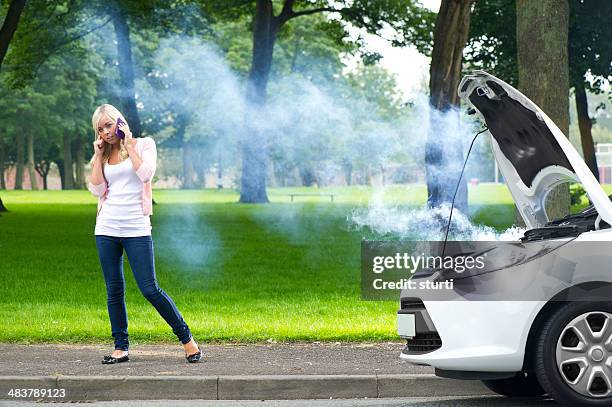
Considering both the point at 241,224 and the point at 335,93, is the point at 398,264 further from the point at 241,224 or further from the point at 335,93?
the point at 335,93

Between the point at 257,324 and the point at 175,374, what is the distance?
332cm

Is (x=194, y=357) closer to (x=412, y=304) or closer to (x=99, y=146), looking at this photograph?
(x=99, y=146)

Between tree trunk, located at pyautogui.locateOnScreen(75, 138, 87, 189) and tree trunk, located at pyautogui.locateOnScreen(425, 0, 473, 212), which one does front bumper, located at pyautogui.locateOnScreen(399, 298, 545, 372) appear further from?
tree trunk, located at pyautogui.locateOnScreen(75, 138, 87, 189)

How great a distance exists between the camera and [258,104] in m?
47.2

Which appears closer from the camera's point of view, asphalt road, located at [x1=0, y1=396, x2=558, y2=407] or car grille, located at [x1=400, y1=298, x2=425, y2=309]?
car grille, located at [x1=400, y1=298, x2=425, y2=309]

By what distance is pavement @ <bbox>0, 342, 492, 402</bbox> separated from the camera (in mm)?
8008

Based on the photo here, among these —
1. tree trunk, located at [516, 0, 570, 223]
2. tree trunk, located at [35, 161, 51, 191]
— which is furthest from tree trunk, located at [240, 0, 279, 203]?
tree trunk, located at [35, 161, 51, 191]

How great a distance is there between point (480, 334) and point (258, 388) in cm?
174

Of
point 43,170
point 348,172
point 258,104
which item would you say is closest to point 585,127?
point 258,104

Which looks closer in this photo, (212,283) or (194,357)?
(194,357)

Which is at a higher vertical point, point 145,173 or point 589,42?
point 589,42

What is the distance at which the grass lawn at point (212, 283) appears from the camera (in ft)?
36.3

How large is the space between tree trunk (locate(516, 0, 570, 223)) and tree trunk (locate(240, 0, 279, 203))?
2675 cm

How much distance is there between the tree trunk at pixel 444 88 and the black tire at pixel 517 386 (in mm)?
11449
